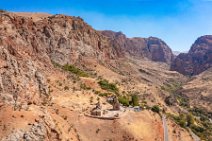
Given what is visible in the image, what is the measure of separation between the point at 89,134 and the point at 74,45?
227ft

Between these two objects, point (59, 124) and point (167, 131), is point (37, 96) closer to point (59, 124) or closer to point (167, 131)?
point (59, 124)

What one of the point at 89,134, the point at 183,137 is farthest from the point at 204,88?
the point at 89,134

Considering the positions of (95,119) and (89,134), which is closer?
(89,134)

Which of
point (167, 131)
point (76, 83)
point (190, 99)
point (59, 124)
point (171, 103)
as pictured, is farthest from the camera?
point (190, 99)

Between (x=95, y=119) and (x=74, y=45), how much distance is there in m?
65.0

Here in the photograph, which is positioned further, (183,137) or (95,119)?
(183,137)

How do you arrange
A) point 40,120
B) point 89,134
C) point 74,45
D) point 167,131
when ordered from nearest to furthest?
point 40,120
point 89,134
point 167,131
point 74,45

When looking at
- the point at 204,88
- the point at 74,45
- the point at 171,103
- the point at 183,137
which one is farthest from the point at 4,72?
the point at 204,88

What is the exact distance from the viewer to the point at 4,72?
4056 cm

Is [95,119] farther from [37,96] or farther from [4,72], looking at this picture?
[4,72]

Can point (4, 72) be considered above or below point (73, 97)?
above

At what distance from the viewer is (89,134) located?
43.7 meters

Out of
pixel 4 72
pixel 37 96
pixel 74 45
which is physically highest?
pixel 74 45

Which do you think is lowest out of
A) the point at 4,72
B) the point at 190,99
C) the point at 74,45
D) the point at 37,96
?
the point at 190,99
